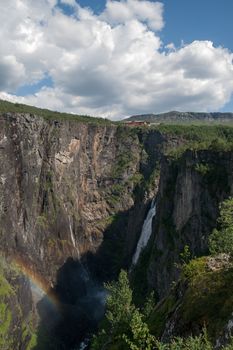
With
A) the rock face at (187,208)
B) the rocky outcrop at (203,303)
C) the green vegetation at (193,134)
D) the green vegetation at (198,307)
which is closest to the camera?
the green vegetation at (198,307)

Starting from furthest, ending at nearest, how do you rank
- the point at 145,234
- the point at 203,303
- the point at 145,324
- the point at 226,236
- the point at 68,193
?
the point at 68,193, the point at 145,234, the point at 226,236, the point at 203,303, the point at 145,324

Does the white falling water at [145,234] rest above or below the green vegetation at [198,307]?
below

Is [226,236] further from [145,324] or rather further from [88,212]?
[88,212]

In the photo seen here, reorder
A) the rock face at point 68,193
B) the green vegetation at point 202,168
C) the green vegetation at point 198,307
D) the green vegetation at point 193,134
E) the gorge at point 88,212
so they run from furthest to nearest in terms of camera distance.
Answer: the green vegetation at point 193,134, the rock face at point 68,193, the gorge at point 88,212, the green vegetation at point 202,168, the green vegetation at point 198,307

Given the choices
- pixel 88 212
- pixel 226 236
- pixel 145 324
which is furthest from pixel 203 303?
pixel 88 212

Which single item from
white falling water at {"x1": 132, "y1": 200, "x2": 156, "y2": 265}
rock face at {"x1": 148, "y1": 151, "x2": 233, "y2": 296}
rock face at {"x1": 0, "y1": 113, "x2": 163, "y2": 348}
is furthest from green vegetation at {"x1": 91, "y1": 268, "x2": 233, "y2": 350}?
rock face at {"x1": 0, "y1": 113, "x2": 163, "y2": 348}

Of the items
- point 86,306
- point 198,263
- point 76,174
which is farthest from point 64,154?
point 198,263

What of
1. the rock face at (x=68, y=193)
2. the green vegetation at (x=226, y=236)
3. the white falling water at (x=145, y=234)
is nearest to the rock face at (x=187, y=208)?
the white falling water at (x=145, y=234)

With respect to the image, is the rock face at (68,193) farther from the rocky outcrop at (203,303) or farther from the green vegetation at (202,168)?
the rocky outcrop at (203,303)
